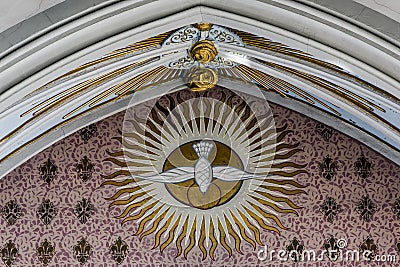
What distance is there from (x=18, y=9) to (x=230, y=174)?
9.42 ft

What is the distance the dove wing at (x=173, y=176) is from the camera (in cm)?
654

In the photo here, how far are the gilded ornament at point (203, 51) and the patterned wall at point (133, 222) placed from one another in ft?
3.60

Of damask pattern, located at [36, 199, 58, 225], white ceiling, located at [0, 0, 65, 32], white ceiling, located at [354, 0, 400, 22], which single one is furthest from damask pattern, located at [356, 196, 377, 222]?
white ceiling, located at [0, 0, 65, 32]

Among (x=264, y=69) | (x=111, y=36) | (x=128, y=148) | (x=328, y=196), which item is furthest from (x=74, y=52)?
(x=328, y=196)

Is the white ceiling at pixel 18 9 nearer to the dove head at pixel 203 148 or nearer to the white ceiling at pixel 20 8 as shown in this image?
the white ceiling at pixel 20 8

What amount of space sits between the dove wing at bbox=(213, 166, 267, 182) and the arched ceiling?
2.01 feet

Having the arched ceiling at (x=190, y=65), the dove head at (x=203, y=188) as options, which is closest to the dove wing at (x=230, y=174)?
the dove head at (x=203, y=188)

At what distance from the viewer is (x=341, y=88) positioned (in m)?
5.62

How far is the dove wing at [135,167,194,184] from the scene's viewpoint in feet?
21.4

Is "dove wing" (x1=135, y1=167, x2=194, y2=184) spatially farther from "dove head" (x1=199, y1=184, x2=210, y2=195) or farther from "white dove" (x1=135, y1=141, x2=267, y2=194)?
"dove head" (x1=199, y1=184, x2=210, y2=195)

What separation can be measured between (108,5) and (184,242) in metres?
2.71

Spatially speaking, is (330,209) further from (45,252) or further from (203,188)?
(45,252)

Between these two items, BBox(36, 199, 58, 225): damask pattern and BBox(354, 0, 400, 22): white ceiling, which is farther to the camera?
BBox(36, 199, 58, 225): damask pattern

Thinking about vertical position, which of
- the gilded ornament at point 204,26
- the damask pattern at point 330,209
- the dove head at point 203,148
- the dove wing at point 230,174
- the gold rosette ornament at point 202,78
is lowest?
the damask pattern at point 330,209
